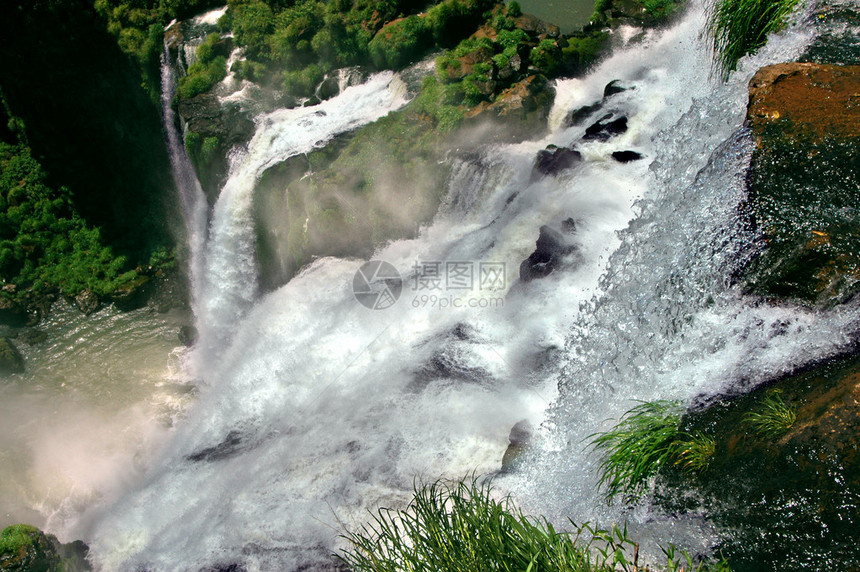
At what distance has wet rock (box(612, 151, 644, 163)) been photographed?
9141 mm

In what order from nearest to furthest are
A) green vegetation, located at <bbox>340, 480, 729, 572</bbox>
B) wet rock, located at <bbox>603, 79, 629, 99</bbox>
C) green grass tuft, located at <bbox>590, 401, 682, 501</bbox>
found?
green vegetation, located at <bbox>340, 480, 729, 572</bbox>
green grass tuft, located at <bbox>590, 401, 682, 501</bbox>
wet rock, located at <bbox>603, 79, 629, 99</bbox>

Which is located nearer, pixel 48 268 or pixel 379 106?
pixel 379 106

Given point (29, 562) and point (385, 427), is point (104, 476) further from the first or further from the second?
point (385, 427)

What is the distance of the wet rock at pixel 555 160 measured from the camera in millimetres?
9547

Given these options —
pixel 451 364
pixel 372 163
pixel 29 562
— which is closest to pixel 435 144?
pixel 372 163

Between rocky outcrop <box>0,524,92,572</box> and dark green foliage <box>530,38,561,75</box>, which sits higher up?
dark green foliage <box>530,38,561,75</box>

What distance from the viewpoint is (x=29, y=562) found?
855 centimetres

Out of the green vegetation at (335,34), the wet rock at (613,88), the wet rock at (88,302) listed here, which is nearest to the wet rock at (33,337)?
the wet rock at (88,302)

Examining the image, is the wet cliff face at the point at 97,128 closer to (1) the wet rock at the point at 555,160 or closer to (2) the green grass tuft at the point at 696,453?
(1) the wet rock at the point at 555,160

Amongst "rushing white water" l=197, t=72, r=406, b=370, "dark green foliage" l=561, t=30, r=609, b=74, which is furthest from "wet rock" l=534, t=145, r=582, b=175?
"rushing white water" l=197, t=72, r=406, b=370

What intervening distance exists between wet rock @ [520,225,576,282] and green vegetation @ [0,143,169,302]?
30.7 feet

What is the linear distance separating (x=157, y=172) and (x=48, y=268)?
11.3 feet

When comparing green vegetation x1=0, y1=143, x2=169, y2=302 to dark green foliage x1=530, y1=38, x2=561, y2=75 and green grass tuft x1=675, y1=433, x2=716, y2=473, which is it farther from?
green grass tuft x1=675, y1=433, x2=716, y2=473

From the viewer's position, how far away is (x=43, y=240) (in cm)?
1426
